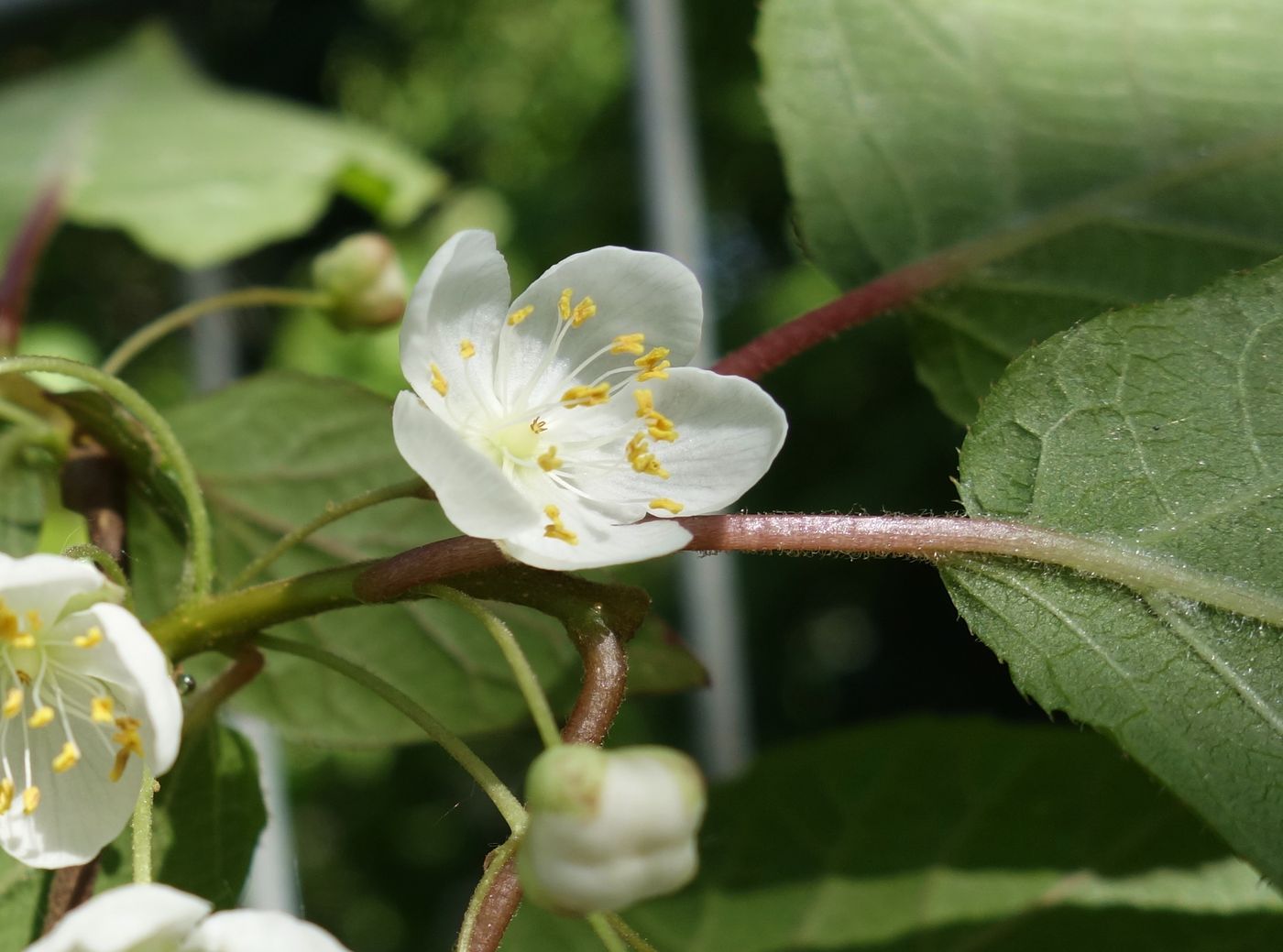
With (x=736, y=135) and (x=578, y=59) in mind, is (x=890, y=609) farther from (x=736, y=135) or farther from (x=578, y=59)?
(x=578, y=59)

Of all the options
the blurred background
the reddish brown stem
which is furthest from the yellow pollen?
the blurred background

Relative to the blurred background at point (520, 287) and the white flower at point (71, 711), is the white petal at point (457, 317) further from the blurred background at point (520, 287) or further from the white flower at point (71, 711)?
the blurred background at point (520, 287)

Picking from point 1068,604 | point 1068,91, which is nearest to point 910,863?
point 1068,604

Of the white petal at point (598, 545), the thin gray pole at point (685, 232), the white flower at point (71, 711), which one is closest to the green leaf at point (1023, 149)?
the white petal at point (598, 545)

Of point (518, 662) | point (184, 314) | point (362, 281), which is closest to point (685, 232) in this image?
point (362, 281)

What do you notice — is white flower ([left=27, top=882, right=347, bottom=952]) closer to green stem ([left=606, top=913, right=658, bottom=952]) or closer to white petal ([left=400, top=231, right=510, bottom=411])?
green stem ([left=606, top=913, right=658, bottom=952])
